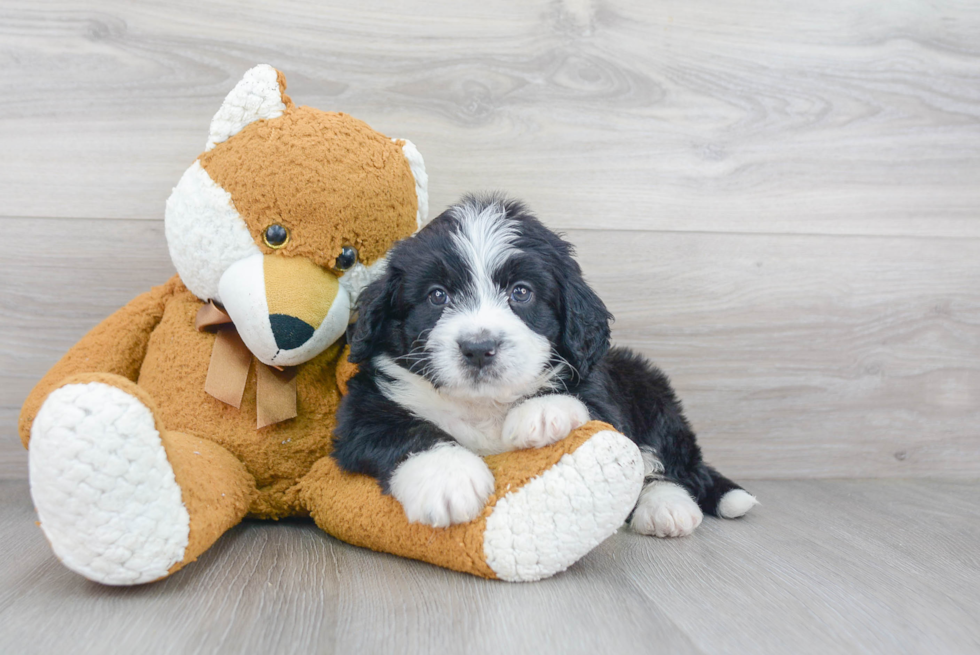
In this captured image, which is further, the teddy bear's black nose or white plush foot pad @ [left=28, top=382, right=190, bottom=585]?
the teddy bear's black nose

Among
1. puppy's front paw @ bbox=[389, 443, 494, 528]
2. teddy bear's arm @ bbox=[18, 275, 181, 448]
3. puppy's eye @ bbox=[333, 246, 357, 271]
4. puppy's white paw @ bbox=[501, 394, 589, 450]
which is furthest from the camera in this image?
teddy bear's arm @ bbox=[18, 275, 181, 448]

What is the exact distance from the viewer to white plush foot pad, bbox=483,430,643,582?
1453mm

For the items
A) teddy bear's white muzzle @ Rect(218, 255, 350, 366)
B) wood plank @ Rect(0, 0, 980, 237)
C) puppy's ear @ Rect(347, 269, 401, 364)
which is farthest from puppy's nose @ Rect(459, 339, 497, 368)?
wood plank @ Rect(0, 0, 980, 237)

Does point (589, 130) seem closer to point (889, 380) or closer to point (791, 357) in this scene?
point (791, 357)

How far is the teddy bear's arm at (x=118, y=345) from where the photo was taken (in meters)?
1.93

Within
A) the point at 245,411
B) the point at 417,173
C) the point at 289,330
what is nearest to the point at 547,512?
the point at 289,330

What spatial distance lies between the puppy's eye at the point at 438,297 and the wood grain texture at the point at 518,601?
601mm

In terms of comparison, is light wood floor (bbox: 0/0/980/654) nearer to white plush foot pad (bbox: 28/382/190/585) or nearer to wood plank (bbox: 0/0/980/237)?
wood plank (bbox: 0/0/980/237)

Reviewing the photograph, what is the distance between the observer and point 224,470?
1.71 meters

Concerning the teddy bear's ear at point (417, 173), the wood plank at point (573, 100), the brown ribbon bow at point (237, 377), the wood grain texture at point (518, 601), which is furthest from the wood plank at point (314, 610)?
the wood plank at point (573, 100)

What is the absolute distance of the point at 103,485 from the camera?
1271mm

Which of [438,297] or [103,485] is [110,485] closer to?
[103,485]

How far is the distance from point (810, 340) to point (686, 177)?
78cm

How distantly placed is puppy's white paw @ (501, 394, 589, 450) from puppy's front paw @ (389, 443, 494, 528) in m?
0.11
